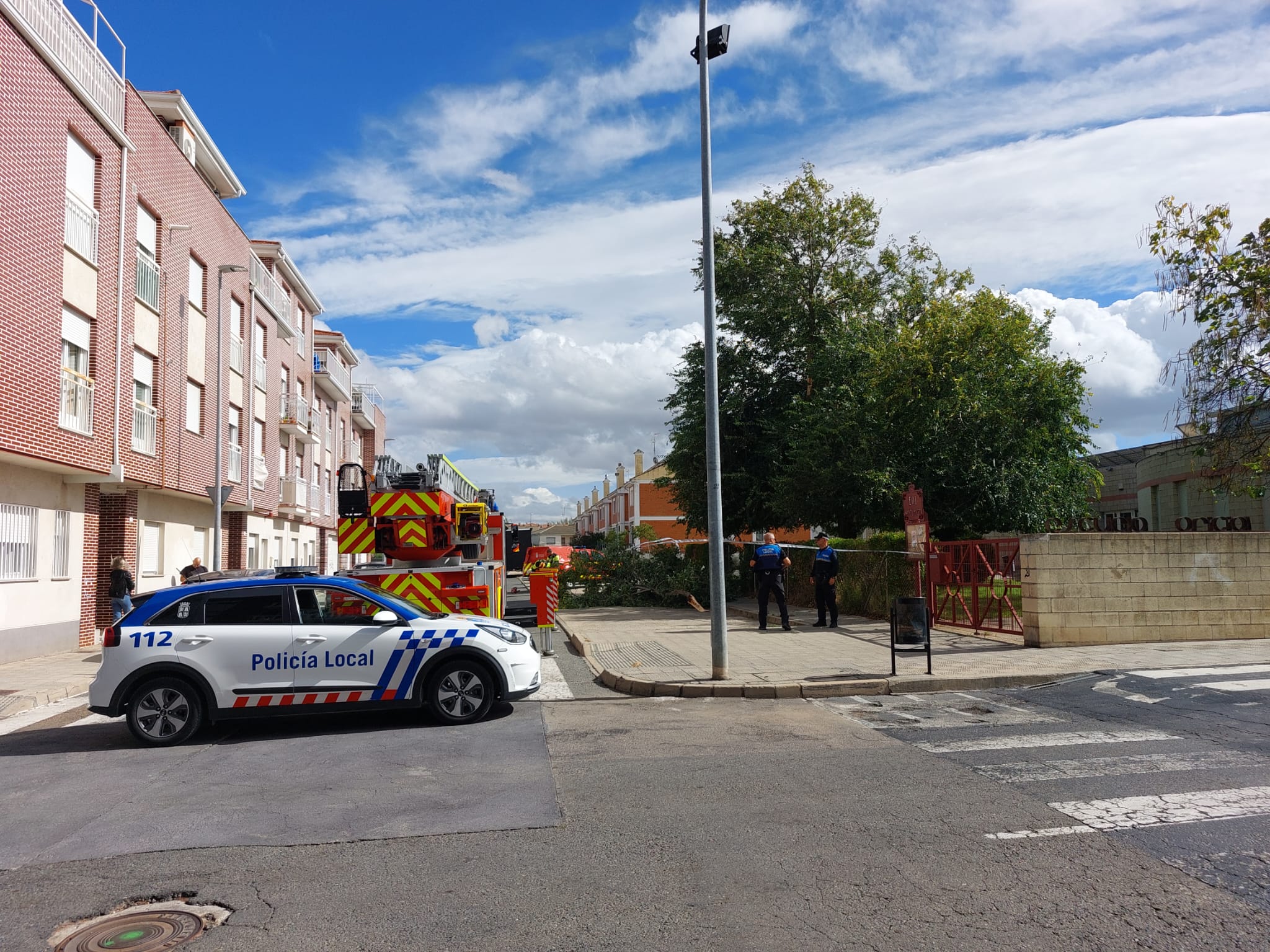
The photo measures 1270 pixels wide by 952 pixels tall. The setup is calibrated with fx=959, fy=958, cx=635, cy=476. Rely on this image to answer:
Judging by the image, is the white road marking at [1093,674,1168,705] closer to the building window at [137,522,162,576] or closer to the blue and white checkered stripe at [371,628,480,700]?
the blue and white checkered stripe at [371,628,480,700]

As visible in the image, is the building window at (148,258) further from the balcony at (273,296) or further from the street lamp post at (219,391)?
the balcony at (273,296)

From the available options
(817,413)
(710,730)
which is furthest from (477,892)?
(817,413)

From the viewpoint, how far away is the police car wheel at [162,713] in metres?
8.47

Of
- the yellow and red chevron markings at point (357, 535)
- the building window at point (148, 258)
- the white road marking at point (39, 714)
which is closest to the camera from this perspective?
the white road marking at point (39, 714)

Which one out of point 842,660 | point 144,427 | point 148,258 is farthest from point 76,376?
point 842,660

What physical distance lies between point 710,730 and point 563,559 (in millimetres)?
26925

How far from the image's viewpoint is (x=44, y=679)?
1323 centimetres

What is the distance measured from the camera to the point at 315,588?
29.9ft

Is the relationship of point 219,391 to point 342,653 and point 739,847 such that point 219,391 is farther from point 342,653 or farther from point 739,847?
point 739,847

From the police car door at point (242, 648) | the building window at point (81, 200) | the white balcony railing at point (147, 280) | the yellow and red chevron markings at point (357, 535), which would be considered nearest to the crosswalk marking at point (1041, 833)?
the police car door at point (242, 648)

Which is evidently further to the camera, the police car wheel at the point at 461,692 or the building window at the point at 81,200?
the building window at the point at 81,200

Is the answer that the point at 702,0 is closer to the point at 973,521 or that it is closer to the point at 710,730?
the point at 710,730

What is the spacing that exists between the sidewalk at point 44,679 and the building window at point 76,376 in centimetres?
400

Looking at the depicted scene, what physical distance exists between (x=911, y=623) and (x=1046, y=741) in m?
3.62
